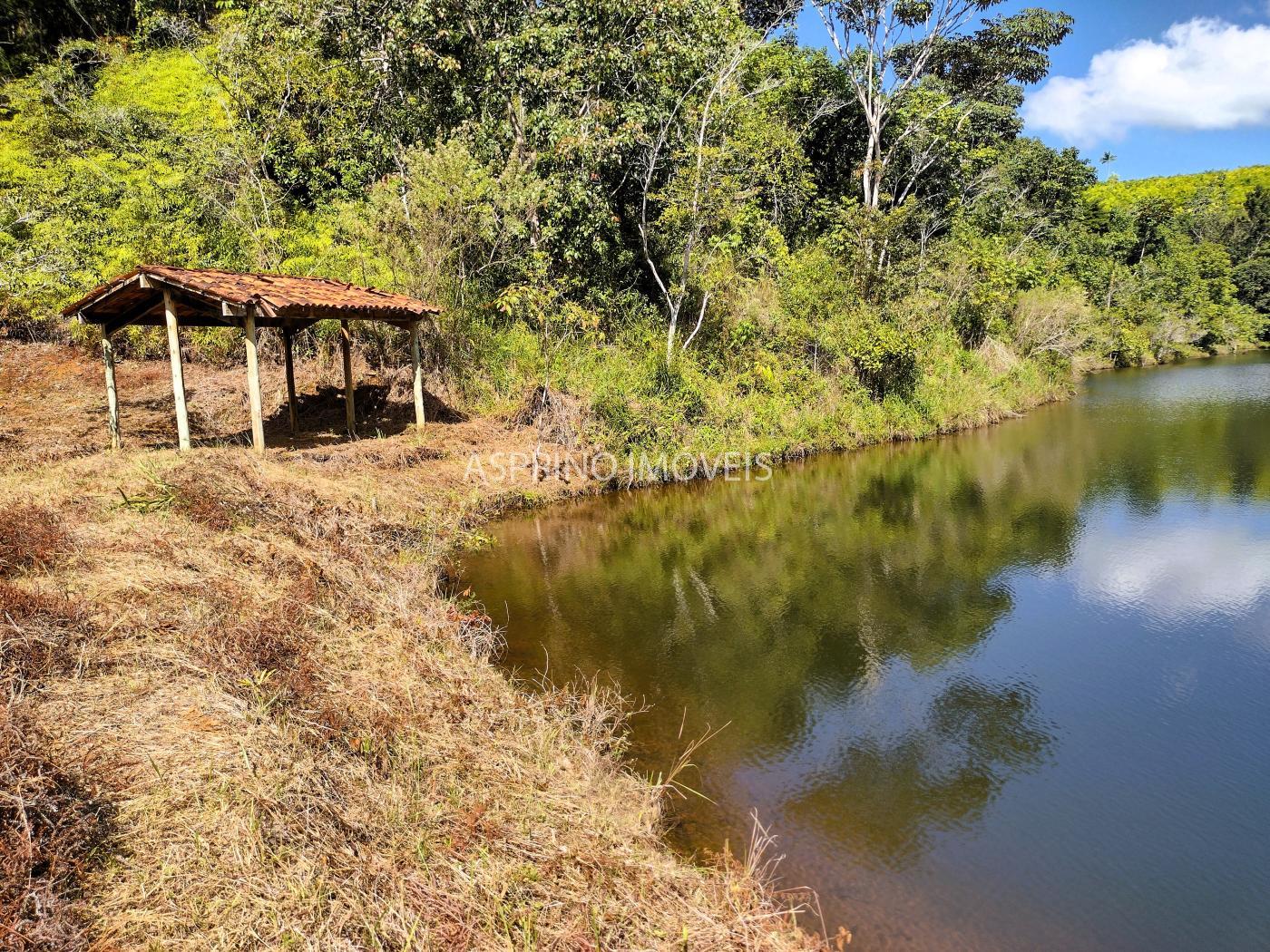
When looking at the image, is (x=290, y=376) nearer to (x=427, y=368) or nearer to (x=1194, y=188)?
(x=427, y=368)

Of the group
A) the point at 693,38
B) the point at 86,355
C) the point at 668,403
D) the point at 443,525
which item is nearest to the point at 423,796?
the point at 443,525

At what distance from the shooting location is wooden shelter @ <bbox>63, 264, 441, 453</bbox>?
1118 cm

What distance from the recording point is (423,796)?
426cm

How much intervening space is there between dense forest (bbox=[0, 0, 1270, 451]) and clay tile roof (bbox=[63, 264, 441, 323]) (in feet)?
4.91

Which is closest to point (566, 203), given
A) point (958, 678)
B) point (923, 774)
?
point (958, 678)

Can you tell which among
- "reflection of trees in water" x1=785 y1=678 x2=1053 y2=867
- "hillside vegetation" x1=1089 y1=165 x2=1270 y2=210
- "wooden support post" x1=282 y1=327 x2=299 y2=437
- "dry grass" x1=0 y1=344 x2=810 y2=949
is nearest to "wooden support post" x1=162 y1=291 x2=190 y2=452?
"wooden support post" x1=282 y1=327 x2=299 y2=437

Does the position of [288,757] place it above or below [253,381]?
below

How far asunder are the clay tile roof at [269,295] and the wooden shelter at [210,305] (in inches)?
0.5

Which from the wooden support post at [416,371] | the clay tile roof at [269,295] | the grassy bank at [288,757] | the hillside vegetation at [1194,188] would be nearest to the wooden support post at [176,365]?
the clay tile roof at [269,295]

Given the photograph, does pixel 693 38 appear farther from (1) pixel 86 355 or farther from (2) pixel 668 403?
(1) pixel 86 355

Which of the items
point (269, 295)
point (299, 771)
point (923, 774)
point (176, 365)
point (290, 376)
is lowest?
point (923, 774)

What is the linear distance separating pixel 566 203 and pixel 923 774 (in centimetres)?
1590

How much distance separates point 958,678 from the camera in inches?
295

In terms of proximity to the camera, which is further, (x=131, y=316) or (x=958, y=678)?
(x=131, y=316)
